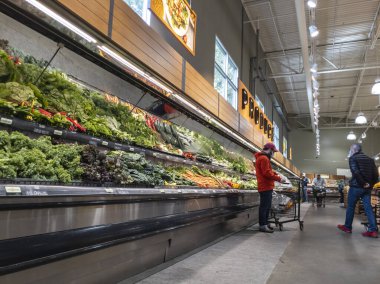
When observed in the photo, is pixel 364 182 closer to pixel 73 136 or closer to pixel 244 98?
pixel 244 98

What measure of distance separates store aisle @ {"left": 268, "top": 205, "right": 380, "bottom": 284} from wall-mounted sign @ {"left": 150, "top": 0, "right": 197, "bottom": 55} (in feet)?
13.5

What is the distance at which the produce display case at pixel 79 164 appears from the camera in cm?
192

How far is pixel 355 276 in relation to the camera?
Result: 3.17m

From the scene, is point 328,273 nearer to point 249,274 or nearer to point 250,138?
point 249,274

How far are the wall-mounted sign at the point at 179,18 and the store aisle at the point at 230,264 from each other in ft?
12.2

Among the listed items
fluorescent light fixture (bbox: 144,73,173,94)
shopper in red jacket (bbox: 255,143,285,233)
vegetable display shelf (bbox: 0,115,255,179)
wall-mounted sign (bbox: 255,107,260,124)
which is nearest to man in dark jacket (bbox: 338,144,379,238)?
shopper in red jacket (bbox: 255,143,285,233)

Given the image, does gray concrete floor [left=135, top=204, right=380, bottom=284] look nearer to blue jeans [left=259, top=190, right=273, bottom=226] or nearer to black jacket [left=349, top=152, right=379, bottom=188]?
blue jeans [left=259, top=190, right=273, bottom=226]

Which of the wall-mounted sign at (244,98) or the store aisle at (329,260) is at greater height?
the wall-mounted sign at (244,98)

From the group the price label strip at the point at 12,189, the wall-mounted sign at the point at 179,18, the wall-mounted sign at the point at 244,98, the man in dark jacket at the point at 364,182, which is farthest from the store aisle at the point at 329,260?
the wall-mounted sign at the point at 244,98

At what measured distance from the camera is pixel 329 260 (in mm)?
3844

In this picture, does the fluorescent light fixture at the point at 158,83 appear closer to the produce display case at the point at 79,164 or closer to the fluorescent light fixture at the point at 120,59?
the produce display case at the point at 79,164

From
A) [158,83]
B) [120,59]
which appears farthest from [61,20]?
[158,83]

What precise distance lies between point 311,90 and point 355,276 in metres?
12.1

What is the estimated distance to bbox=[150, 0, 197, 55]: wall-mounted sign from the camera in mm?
5218
